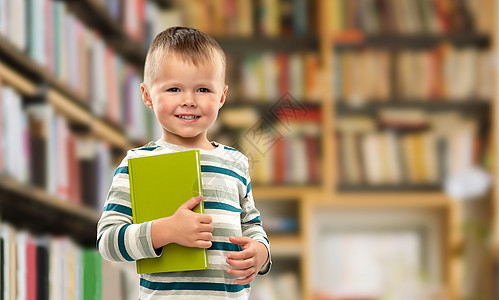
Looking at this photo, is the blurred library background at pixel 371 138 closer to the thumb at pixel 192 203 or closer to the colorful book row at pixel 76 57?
the colorful book row at pixel 76 57

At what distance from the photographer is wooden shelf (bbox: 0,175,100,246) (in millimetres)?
1900

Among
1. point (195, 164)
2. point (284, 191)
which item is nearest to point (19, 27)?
point (195, 164)

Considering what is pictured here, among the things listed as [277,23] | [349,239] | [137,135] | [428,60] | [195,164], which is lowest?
[195,164]

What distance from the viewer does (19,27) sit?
1.80m

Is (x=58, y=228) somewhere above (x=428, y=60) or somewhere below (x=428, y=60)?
below

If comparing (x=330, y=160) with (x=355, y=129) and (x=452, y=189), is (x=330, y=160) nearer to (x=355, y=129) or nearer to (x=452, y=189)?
(x=355, y=129)

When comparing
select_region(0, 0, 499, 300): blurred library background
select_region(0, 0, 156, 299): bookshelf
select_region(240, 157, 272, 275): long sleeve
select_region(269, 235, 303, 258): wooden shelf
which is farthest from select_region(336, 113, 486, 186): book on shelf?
select_region(240, 157, 272, 275): long sleeve

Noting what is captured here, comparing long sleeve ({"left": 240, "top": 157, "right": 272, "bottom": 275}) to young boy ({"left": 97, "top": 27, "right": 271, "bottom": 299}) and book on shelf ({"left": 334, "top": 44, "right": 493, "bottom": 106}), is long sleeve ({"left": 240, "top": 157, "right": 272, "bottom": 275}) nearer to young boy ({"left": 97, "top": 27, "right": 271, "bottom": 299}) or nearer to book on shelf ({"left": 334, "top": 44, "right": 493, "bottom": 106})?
young boy ({"left": 97, "top": 27, "right": 271, "bottom": 299})

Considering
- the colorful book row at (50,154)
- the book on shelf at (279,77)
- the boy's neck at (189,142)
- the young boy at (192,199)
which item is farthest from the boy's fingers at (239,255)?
the book on shelf at (279,77)

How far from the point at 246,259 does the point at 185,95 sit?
17 cm

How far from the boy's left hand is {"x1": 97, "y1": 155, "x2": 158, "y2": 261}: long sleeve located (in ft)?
0.24

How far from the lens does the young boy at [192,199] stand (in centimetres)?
59

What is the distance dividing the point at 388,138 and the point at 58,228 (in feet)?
6.24

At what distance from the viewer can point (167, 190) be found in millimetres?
604
